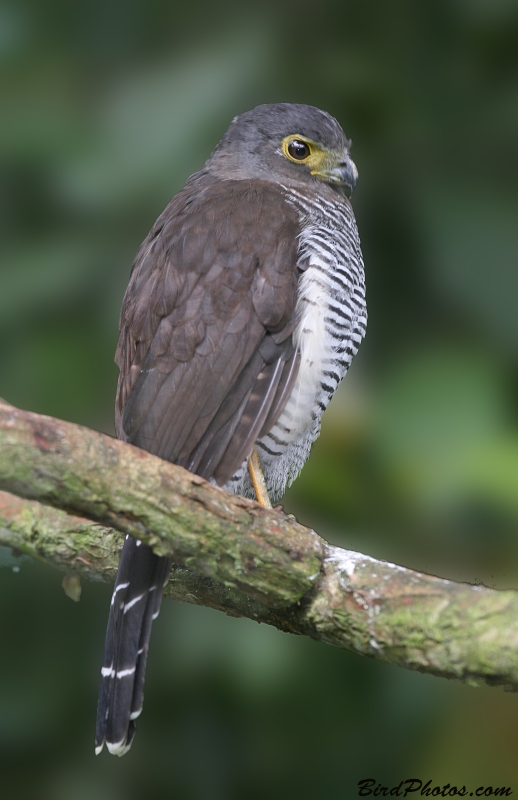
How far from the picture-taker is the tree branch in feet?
5.14

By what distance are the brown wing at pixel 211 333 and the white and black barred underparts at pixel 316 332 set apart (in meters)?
0.05

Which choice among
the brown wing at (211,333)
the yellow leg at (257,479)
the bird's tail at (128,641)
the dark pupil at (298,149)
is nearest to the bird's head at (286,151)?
the dark pupil at (298,149)

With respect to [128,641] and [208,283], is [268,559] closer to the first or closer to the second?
[128,641]

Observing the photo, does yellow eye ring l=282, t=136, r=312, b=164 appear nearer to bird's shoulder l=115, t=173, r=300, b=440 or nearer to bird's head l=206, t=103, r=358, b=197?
bird's head l=206, t=103, r=358, b=197

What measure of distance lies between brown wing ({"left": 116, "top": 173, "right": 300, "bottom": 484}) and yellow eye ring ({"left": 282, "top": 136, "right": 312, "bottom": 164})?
0.40 meters

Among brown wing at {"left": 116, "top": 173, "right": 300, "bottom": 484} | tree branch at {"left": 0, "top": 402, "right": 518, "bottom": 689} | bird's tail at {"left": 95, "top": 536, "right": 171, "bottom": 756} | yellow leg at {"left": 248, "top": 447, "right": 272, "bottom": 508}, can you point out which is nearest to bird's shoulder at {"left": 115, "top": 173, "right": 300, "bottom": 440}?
brown wing at {"left": 116, "top": 173, "right": 300, "bottom": 484}

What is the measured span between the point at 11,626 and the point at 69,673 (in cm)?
24

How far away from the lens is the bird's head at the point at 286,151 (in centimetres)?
295

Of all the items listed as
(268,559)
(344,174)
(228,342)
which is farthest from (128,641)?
(344,174)

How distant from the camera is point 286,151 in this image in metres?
3.01

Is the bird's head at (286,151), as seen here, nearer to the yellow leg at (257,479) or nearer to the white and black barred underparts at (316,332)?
the white and black barred underparts at (316,332)

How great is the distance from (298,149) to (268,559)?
67.2 inches

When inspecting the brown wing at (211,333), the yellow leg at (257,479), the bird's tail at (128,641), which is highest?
the brown wing at (211,333)

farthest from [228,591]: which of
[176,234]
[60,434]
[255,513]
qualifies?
[176,234]
